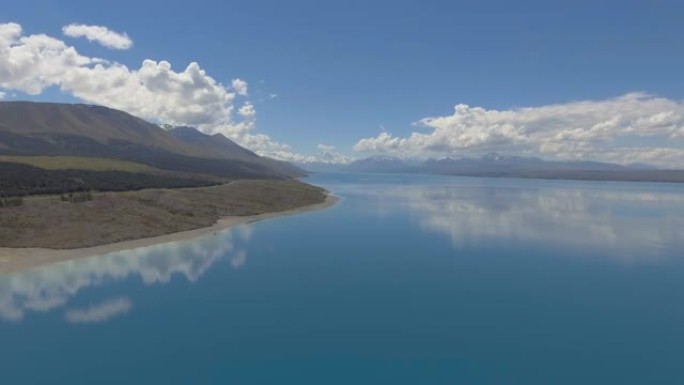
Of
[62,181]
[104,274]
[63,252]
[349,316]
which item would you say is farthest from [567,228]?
[62,181]

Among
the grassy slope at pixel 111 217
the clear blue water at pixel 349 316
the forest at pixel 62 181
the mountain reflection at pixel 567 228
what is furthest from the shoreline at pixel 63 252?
the mountain reflection at pixel 567 228

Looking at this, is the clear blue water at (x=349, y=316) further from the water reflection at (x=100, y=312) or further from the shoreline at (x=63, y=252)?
the shoreline at (x=63, y=252)

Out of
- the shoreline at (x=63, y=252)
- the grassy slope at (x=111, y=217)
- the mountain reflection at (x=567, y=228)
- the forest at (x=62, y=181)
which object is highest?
the forest at (x=62, y=181)

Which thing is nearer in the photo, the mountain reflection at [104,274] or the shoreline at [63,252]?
the mountain reflection at [104,274]

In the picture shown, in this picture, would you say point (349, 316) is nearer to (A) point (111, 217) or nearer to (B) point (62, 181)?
(A) point (111, 217)

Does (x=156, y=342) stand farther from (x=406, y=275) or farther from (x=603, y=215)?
(x=603, y=215)

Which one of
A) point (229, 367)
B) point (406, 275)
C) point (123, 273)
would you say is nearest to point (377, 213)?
point (406, 275)
